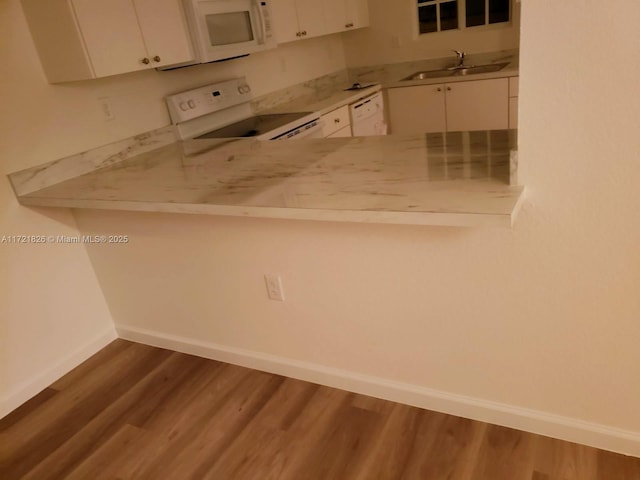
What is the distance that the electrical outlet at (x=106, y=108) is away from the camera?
7.70 ft

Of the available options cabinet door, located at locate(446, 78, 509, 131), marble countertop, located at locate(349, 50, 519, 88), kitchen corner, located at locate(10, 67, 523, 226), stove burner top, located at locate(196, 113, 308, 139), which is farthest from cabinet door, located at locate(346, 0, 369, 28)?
kitchen corner, located at locate(10, 67, 523, 226)

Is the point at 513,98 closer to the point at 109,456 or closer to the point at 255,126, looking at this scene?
the point at 255,126

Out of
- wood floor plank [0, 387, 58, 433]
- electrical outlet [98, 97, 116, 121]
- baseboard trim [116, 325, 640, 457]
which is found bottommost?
wood floor plank [0, 387, 58, 433]

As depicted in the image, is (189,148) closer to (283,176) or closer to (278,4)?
(283,176)

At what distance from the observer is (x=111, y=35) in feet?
6.68

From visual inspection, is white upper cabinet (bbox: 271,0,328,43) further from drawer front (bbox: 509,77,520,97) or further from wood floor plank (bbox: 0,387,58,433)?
wood floor plank (bbox: 0,387,58,433)

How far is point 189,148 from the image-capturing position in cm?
254

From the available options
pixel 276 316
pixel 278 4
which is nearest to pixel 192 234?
pixel 276 316

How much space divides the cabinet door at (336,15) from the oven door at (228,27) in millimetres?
1091

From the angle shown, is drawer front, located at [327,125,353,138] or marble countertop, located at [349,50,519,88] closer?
drawer front, located at [327,125,353,138]

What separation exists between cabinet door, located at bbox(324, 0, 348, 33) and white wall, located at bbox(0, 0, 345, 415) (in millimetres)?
1814

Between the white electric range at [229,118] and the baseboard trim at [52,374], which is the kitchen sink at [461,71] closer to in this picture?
the white electric range at [229,118]

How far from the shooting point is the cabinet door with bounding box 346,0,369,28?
13.8ft

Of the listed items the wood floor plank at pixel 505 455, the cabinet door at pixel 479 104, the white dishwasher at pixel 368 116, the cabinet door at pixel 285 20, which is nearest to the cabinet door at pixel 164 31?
the cabinet door at pixel 285 20
